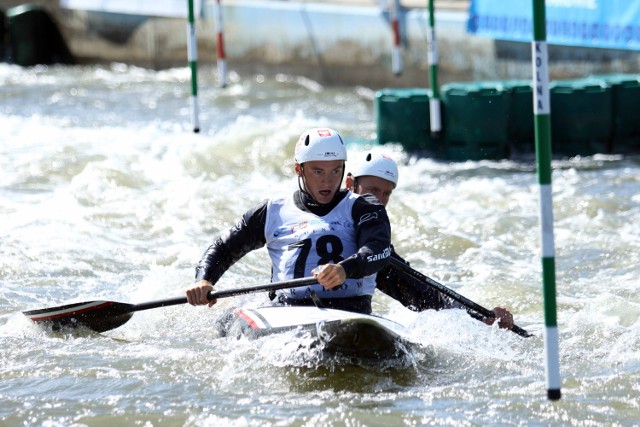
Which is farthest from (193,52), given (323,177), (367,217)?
(367,217)

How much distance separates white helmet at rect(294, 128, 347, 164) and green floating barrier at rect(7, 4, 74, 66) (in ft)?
50.4

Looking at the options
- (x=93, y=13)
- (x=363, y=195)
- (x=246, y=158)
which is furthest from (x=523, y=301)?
(x=93, y=13)

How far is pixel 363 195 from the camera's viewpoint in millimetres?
6004

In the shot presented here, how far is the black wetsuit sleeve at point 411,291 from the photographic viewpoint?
245 inches

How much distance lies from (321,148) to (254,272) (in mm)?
2571

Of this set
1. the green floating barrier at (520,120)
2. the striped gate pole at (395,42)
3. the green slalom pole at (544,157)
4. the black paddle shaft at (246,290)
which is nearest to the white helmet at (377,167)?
the black paddle shaft at (246,290)

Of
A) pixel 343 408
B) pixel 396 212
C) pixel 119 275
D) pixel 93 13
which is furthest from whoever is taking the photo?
pixel 93 13

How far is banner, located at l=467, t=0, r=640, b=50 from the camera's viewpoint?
12.1 metres

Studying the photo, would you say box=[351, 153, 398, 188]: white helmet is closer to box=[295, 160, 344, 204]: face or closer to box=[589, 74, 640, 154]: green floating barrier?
box=[295, 160, 344, 204]: face

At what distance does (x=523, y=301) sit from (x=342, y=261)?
2164 millimetres

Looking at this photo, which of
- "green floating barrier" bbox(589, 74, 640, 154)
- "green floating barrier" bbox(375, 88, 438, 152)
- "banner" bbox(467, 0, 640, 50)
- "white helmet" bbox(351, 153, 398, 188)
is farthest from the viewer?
"banner" bbox(467, 0, 640, 50)

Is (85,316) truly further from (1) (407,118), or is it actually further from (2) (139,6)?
(2) (139,6)

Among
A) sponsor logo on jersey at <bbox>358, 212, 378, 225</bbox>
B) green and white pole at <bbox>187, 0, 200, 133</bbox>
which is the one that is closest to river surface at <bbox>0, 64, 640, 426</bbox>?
sponsor logo on jersey at <bbox>358, 212, 378, 225</bbox>

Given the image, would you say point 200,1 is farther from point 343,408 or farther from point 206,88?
point 343,408
